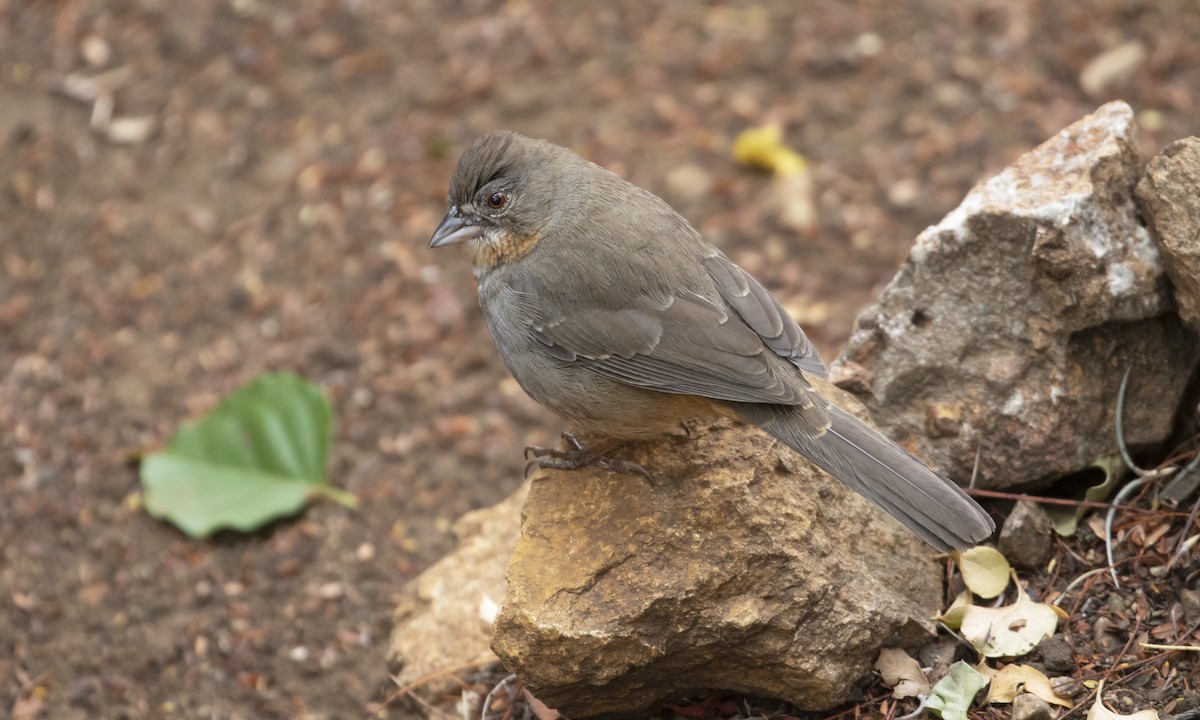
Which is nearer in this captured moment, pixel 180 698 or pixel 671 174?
pixel 180 698

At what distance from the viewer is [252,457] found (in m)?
5.81

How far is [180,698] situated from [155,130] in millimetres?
4223

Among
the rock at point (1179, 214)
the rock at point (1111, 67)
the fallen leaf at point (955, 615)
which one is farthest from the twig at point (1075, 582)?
the rock at point (1111, 67)

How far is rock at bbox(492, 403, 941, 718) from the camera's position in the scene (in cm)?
356

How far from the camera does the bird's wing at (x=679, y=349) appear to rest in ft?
12.4

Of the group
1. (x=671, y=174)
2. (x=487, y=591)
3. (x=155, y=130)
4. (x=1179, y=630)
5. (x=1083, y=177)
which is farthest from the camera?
(x=155, y=130)

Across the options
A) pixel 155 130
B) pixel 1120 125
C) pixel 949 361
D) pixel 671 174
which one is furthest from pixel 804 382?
pixel 155 130

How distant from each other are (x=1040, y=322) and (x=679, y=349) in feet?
3.95

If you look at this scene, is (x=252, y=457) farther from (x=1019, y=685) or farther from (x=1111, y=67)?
(x=1111, y=67)

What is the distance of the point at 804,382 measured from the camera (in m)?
3.90

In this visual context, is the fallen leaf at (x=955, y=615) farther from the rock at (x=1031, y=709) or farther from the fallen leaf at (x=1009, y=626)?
the rock at (x=1031, y=709)

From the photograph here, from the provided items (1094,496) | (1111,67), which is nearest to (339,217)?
(1111,67)

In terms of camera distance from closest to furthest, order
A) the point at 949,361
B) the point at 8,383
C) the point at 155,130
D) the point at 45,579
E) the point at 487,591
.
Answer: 1. the point at 949,361
2. the point at 487,591
3. the point at 45,579
4. the point at 8,383
5. the point at 155,130

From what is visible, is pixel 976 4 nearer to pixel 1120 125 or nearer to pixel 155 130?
pixel 1120 125
